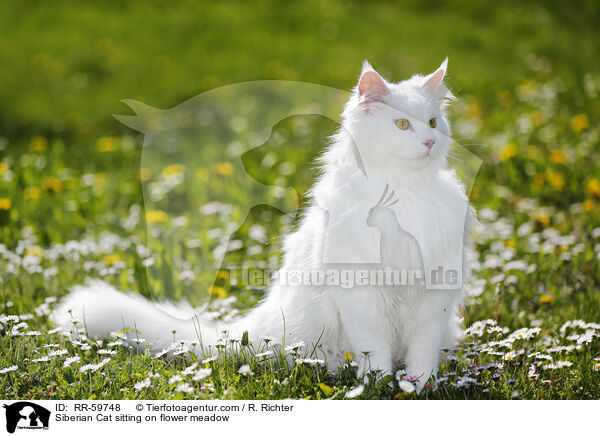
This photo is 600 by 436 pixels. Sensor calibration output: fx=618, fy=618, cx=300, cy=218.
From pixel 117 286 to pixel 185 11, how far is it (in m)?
5.54

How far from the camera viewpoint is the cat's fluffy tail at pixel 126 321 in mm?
2740

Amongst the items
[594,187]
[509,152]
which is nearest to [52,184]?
[509,152]

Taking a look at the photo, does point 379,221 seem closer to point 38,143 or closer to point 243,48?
point 38,143

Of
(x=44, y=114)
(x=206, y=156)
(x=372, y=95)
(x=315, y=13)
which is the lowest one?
(x=372, y=95)

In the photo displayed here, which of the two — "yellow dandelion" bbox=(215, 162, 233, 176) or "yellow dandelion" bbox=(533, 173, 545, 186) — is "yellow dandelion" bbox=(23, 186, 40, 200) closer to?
"yellow dandelion" bbox=(215, 162, 233, 176)

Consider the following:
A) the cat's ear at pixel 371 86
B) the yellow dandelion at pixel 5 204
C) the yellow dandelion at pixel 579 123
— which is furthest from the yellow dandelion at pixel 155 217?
the yellow dandelion at pixel 579 123

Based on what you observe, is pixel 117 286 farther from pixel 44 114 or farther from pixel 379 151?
pixel 44 114

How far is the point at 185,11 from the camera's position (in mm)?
8156

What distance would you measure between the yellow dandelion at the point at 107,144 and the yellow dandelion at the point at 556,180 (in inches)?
144

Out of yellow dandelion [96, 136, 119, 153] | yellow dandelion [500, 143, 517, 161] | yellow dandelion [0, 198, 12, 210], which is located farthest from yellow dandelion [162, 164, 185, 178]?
yellow dandelion [500, 143, 517, 161]

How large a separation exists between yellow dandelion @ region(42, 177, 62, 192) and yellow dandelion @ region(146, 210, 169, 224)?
784 mm

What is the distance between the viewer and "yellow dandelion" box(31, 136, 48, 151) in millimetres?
5395
